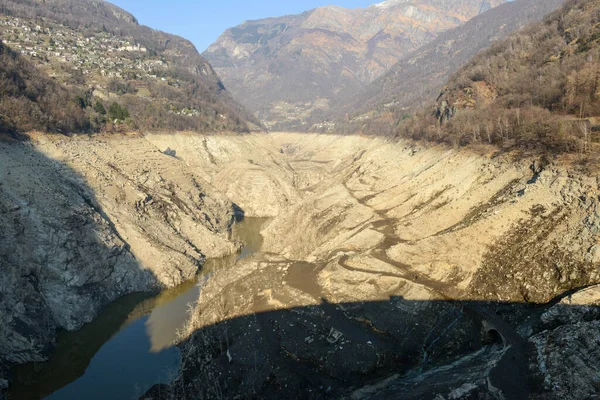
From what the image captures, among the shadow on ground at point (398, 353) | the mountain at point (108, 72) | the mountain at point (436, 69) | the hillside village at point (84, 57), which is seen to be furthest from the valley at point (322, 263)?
the mountain at point (436, 69)

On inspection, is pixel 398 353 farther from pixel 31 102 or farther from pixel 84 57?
pixel 84 57

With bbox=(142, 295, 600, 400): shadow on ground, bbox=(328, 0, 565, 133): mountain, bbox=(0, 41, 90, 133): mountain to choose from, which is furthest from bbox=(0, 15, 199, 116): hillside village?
bbox=(328, 0, 565, 133): mountain

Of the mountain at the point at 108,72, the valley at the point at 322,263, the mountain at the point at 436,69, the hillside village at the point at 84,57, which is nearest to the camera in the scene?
the valley at the point at 322,263

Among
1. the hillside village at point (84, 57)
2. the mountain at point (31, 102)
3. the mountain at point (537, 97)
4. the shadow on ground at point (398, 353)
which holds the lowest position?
the shadow on ground at point (398, 353)

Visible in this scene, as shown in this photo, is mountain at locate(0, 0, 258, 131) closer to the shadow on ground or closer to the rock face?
the rock face

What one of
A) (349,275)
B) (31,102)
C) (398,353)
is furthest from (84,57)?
(398,353)

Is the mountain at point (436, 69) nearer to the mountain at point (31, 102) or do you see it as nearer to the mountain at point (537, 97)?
the mountain at point (537, 97)
